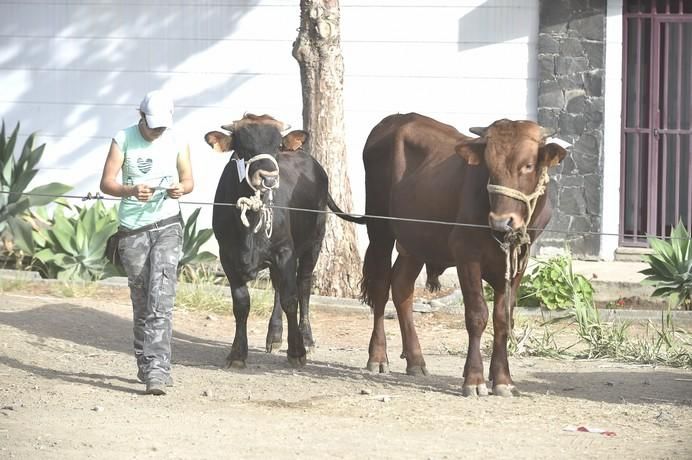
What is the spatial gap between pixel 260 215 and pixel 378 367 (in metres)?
1.45

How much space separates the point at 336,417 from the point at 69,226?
20.7 ft

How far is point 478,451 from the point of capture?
7.57m

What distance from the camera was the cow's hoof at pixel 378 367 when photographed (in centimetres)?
1032

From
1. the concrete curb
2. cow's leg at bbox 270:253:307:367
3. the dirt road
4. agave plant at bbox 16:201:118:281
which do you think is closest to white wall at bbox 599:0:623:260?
the concrete curb

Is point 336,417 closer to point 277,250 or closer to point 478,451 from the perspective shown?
point 478,451

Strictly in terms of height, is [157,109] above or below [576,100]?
below

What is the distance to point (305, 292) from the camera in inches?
440

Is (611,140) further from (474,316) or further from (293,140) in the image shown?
(474,316)

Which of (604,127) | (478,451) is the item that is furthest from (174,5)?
(478,451)

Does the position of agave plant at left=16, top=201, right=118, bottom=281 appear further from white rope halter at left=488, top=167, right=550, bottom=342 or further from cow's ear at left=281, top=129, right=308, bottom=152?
white rope halter at left=488, top=167, right=550, bottom=342

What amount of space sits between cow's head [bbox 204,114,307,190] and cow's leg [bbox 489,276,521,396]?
1774 mm

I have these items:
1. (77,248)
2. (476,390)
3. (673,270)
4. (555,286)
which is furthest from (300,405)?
(77,248)

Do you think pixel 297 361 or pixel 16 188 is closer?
pixel 297 361

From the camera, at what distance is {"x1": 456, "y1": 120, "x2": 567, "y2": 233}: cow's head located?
355 inches
